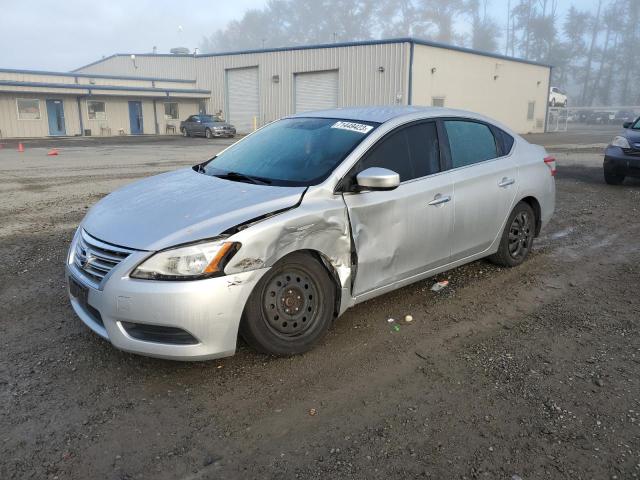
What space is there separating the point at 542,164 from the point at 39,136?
37.0m

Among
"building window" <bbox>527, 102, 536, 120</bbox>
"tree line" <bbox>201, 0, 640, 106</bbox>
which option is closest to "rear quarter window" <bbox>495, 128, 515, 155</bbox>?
"building window" <bbox>527, 102, 536, 120</bbox>

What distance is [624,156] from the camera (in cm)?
1036

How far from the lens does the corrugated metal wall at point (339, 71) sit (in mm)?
30312

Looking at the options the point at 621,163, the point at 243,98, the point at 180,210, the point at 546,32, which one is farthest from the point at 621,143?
the point at 546,32

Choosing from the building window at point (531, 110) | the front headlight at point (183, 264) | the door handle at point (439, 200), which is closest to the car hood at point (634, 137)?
the door handle at point (439, 200)

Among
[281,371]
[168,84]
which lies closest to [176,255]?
[281,371]

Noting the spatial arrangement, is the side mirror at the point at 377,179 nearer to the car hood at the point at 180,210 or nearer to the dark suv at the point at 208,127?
the car hood at the point at 180,210

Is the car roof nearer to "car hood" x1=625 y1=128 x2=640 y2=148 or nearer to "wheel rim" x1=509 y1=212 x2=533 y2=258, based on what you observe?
"wheel rim" x1=509 y1=212 x2=533 y2=258

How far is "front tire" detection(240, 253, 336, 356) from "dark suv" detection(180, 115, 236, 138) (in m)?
33.3

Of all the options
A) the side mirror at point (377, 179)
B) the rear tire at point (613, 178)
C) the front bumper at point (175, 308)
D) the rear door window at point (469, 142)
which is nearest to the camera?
the front bumper at point (175, 308)

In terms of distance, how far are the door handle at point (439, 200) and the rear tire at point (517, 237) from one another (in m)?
1.12

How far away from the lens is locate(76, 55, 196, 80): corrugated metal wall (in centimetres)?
4419

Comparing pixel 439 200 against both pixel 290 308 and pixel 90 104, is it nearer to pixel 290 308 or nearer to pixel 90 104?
pixel 290 308

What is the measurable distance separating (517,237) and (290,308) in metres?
2.95
